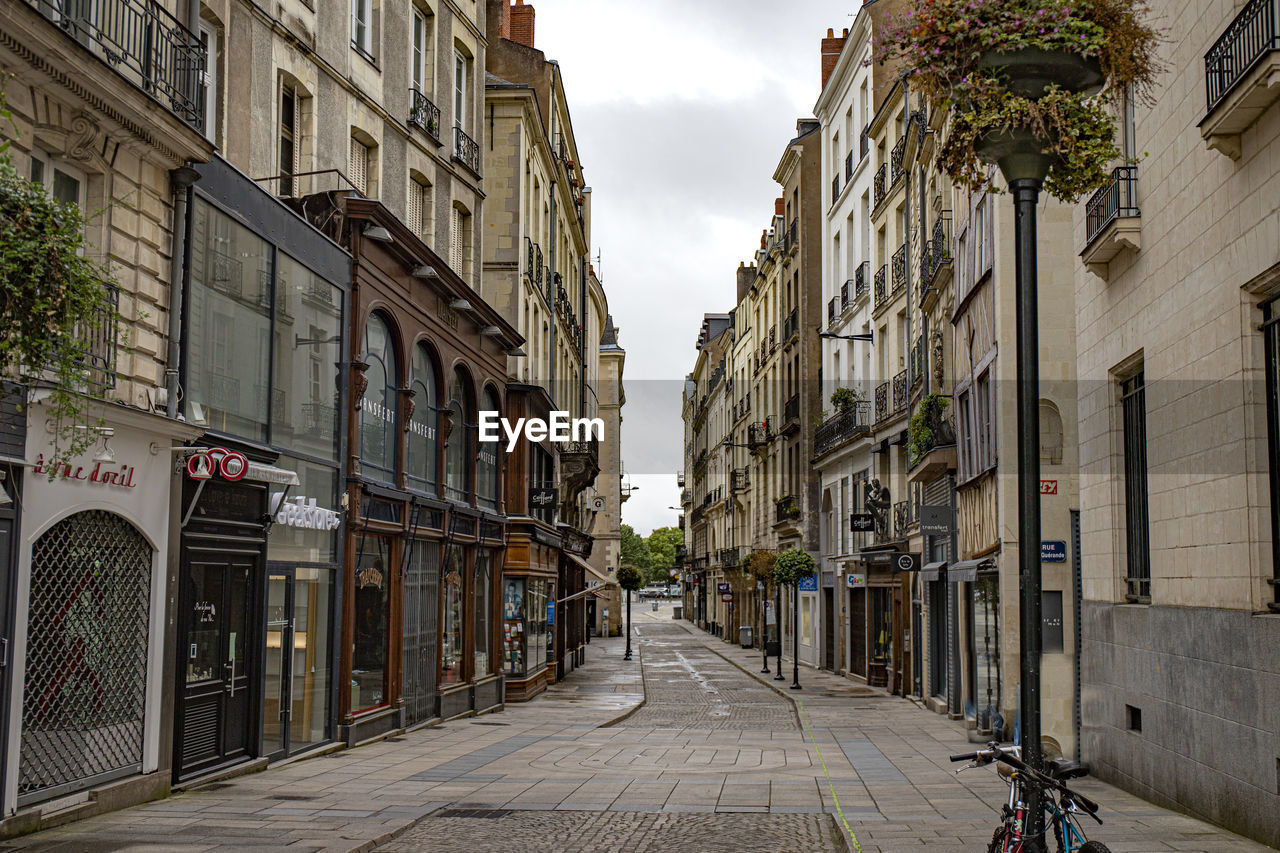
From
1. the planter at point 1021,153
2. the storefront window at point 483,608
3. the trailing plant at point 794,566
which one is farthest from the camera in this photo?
the trailing plant at point 794,566

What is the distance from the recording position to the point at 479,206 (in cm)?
2689

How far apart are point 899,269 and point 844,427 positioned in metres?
6.30

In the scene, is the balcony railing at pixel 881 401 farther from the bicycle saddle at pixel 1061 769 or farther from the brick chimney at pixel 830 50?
the bicycle saddle at pixel 1061 769

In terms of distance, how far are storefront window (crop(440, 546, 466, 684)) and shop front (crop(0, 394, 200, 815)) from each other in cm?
1073

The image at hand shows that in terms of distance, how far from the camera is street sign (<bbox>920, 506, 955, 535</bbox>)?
76.0ft

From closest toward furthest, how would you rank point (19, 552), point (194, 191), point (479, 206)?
point (19, 552)
point (194, 191)
point (479, 206)

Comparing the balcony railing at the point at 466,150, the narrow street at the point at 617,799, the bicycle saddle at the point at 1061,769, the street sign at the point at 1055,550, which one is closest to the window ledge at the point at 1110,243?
the street sign at the point at 1055,550

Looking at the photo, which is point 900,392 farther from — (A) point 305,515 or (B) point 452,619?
(A) point 305,515

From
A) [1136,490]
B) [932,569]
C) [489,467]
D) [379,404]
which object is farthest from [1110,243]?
[489,467]

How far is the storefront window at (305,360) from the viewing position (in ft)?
50.8

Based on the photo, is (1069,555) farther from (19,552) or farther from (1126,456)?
(19,552)

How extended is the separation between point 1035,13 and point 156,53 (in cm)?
847

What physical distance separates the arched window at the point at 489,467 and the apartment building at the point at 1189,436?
14.2m

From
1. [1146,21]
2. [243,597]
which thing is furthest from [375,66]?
[1146,21]
